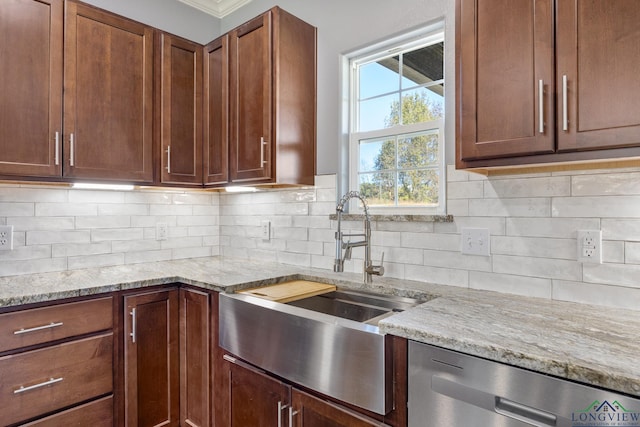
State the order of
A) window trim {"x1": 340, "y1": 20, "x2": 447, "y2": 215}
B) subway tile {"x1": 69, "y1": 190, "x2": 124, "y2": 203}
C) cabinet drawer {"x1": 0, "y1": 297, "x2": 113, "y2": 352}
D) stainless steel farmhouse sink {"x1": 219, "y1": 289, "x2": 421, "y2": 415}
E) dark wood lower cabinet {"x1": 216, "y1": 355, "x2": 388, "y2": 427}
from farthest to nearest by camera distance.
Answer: subway tile {"x1": 69, "y1": 190, "x2": 124, "y2": 203}
window trim {"x1": 340, "y1": 20, "x2": 447, "y2": 215}
cabinet drawer {"x1": 0, "y1": 297, "x2": 113, "y2": 352}
dark wood lower cabinet {"x1": 216, "y1": 355, "x2": 388, "y2": 427}
stainless steel farmhouse sink {"x1": 219, "y1": 289, "x2": 421, "y2": 415}

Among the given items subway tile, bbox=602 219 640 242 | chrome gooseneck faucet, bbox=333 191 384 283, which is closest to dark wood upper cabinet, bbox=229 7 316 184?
chrome gooseneck faucet, bbox=333 191 384 283

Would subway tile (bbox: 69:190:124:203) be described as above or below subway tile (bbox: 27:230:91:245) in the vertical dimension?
above

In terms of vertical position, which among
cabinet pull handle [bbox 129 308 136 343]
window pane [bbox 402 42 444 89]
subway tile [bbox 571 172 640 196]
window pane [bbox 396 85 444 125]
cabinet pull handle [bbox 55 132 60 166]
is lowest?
cabinet pull handle [bbox 129 308 136 343]

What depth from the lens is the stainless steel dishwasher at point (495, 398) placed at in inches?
30.9

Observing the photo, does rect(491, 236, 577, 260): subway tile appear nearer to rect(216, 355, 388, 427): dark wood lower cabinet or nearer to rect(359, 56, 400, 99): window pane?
rect(216, 355, 388, 427): dark wood lower cabinet

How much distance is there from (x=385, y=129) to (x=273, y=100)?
2.07ft

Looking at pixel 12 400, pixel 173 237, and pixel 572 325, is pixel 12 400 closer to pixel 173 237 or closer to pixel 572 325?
pixel 173 237

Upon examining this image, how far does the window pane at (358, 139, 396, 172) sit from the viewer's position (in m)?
2.00

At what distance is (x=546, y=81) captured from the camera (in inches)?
45.1

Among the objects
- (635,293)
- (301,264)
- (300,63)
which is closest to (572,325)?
(635,293)

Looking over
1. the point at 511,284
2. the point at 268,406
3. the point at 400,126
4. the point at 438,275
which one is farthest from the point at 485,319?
the point at 400,126

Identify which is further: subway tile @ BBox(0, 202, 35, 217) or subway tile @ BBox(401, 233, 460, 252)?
subway tile @ BBox(0, 202, 35, 217)

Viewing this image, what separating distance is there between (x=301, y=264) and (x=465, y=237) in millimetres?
1007

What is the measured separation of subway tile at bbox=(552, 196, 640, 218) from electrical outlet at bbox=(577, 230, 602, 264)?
0.21ft
